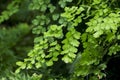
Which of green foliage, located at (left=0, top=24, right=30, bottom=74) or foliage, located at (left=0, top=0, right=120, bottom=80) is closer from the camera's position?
foliage, located at (left=0, top=0, right=120, bottom=80)

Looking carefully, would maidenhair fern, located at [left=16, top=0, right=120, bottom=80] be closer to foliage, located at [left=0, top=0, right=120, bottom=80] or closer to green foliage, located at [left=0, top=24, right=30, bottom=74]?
foliage, located at [left=0, top=0, right=120, bottom=80]

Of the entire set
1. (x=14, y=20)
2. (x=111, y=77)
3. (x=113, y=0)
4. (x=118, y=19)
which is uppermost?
(x=14, y=20)

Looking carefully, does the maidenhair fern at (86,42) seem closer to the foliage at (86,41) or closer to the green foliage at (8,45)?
the foliage at (86,41)

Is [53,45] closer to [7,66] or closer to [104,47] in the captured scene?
[104,47]

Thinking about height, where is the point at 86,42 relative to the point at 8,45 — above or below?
below

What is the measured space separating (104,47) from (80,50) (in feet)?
1.04

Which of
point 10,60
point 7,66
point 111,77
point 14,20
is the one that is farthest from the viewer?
point 14,20

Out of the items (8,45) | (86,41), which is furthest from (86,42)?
(8,45)

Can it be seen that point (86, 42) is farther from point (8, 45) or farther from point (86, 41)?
point (8, 45)

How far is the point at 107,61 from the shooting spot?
7.05 feet

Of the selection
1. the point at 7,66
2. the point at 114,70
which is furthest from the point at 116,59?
the point at 7,66

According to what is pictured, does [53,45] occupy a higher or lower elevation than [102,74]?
higher

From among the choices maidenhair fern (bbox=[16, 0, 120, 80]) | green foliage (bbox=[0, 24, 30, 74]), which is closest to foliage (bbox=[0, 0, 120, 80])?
maidenhair fern (bbox=[16, 0, 120, 80])

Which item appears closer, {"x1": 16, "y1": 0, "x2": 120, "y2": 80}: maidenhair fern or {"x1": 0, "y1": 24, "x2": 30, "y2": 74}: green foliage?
{"x1": 16, "y1": 0, "x2": 120, "y2": 80}: maidenhair fern
